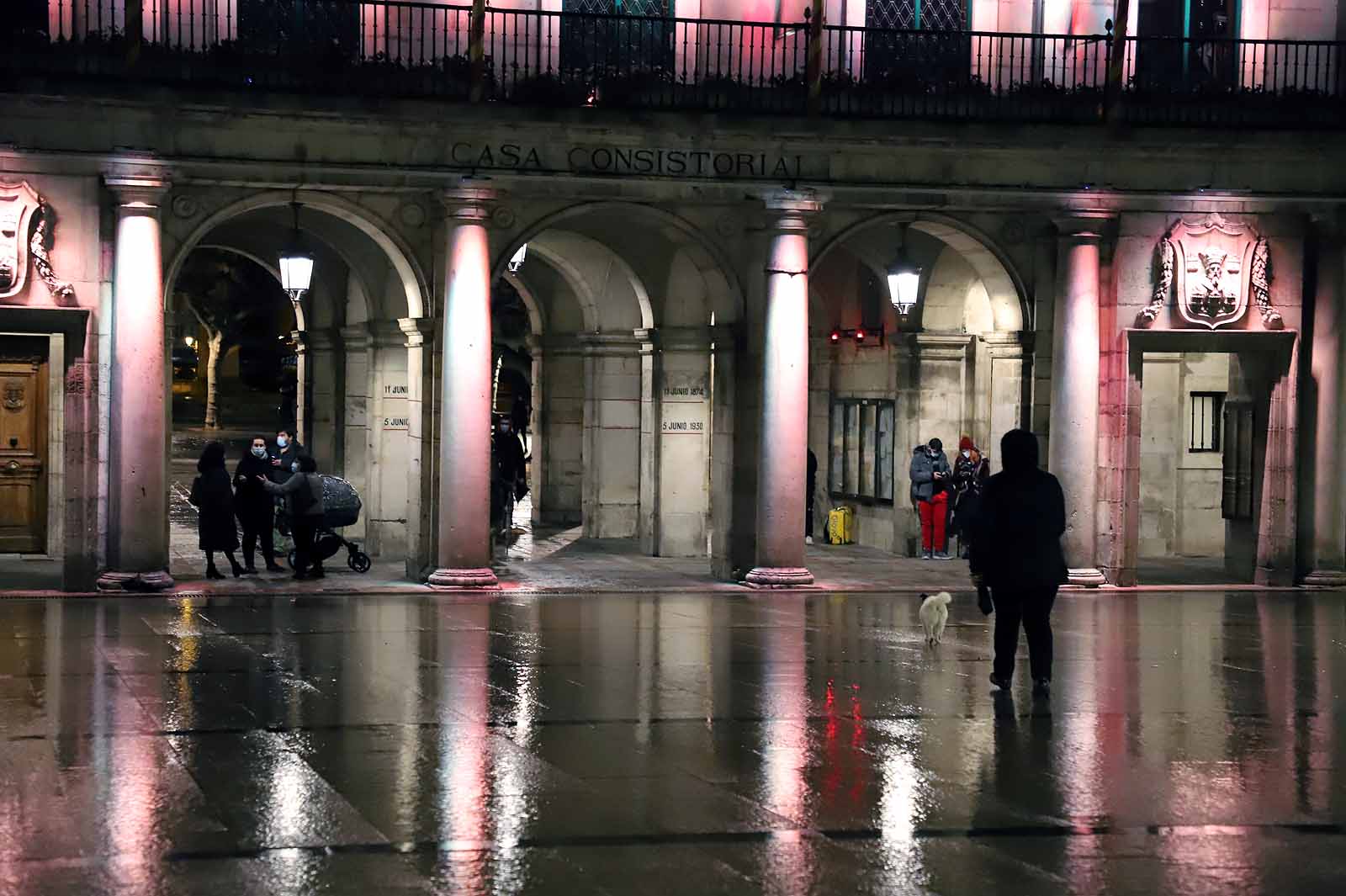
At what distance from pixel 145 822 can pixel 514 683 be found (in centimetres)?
499

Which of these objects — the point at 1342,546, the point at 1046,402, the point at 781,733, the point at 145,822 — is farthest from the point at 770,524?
the point at 145,822

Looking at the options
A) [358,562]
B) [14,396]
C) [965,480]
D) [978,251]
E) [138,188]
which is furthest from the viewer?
[965,480]

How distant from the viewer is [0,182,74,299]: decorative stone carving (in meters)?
19.7

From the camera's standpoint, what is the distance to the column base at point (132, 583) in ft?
66.1

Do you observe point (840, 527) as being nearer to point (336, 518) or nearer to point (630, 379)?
point (630, 379)

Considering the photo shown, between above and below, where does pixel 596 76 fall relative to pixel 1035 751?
above

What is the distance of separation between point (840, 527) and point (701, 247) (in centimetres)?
762

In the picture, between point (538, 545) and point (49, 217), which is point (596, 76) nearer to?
point (49, 217)

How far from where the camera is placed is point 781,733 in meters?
11.8

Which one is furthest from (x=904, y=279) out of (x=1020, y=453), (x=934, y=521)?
(x=1020, y=453)

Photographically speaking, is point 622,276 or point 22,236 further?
point 622,276

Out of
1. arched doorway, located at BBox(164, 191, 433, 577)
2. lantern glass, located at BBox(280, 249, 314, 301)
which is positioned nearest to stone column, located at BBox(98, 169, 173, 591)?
arched doorway, located at BBox(164, 191, 433, 577)

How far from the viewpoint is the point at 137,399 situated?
20.2 meters

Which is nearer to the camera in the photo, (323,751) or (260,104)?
(323,751)
